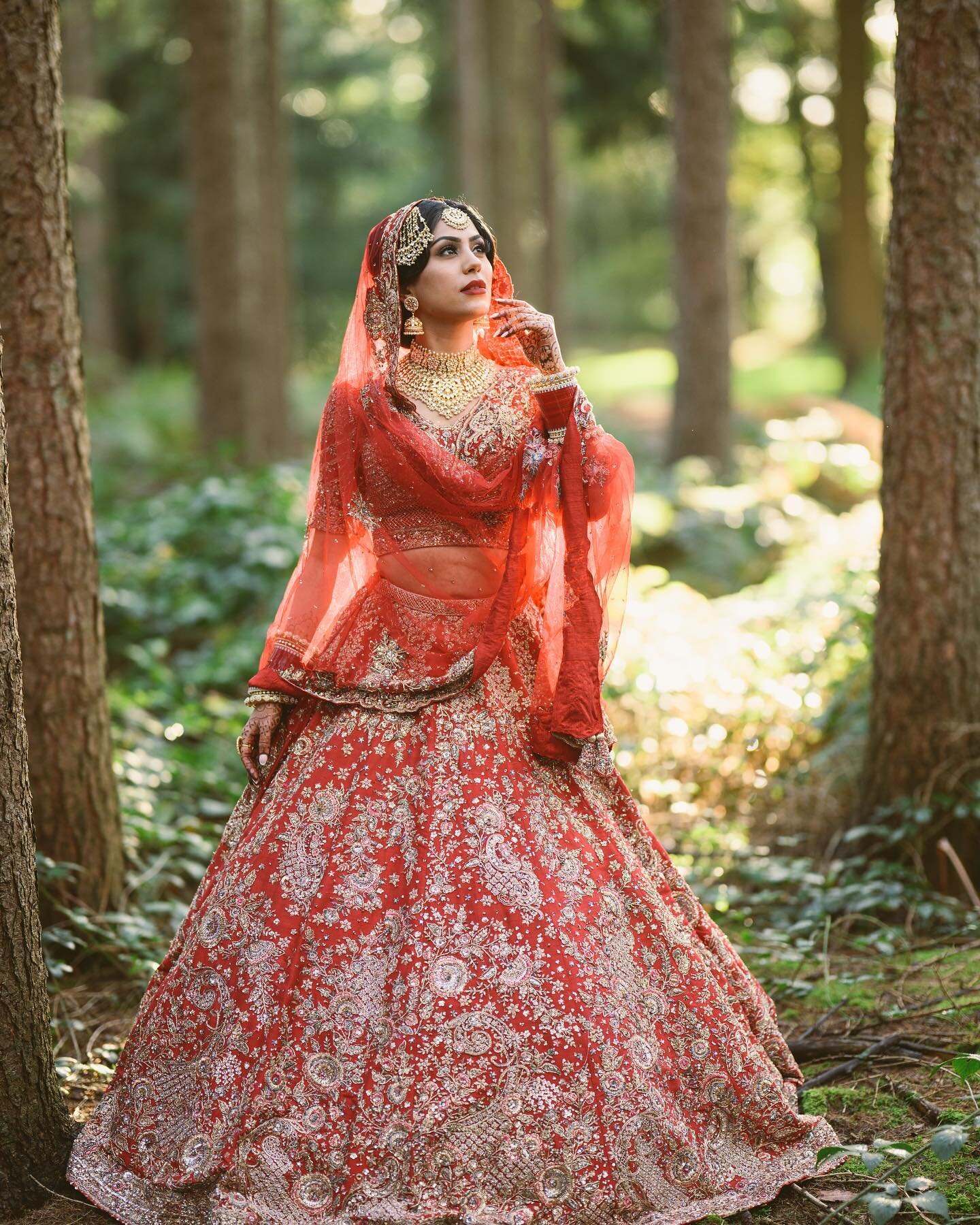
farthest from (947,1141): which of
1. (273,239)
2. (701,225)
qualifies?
(273,239)

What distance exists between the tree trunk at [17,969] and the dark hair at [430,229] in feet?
3.16

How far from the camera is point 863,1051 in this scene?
11.3ft

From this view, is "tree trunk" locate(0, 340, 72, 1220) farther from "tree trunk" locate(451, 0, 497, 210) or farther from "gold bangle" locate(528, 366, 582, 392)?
"tree trunk" locate(451, 0, 497, 210)

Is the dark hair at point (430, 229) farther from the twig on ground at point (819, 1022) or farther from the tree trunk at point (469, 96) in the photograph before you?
the tree trunk at point (469, 96)

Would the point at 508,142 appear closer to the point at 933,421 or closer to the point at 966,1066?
the point at 933,421

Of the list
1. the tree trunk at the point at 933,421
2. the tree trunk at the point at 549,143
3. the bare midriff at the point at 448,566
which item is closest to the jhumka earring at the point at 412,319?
the bare midriff at the point at 448,566

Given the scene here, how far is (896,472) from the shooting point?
450cm

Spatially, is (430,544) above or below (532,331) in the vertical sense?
below

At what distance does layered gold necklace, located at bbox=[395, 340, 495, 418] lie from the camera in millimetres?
3096

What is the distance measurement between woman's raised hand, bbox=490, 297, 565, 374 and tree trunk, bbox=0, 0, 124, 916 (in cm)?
158

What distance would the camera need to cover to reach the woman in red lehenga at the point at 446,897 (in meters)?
2.59

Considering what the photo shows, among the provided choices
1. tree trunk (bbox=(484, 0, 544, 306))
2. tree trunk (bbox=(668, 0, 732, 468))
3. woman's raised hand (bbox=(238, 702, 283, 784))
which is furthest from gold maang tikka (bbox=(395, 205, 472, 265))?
tree trunk (bbox=(484, 0, 544, 306))

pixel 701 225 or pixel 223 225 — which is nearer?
pixel 223 225

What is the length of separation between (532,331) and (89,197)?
14.7m
